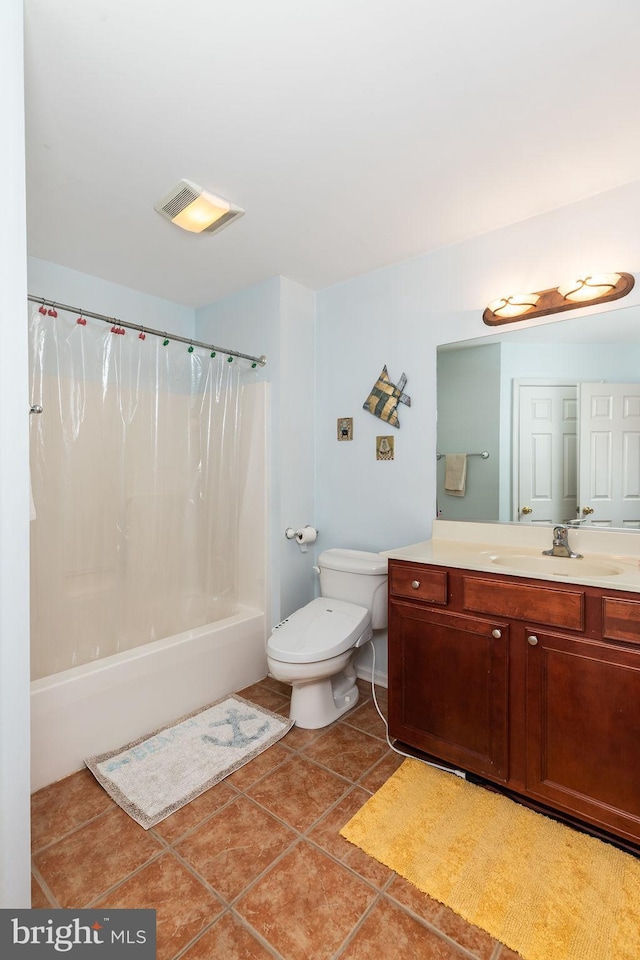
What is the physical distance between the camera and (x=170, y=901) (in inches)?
49.8

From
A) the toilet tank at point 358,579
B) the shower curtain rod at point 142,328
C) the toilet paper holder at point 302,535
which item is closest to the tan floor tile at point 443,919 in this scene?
the toilet tank at point 358,579

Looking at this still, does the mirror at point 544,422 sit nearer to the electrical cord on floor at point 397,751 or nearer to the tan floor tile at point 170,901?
the electrical cord on floor at point 397,751

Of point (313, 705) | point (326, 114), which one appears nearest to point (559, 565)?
point (313, 705)

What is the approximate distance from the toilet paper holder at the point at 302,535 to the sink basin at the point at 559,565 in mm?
1165

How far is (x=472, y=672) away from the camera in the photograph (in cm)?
168

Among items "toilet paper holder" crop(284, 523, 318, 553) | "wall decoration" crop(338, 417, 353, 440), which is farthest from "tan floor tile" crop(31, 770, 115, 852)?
"wall decoration" crop(338, 417, 353, 440)

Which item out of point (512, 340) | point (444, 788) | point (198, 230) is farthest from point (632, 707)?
point (198, 230)

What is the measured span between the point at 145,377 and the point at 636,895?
2670 mm

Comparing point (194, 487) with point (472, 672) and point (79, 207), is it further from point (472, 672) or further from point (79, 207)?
point (472, 672)

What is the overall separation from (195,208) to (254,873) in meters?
2.42

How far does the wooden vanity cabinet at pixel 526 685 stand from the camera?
4.55 ft

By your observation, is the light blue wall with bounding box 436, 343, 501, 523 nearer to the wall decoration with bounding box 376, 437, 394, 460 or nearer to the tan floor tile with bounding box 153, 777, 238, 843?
the wall decoration with bounding box 376, 437, 394, 460

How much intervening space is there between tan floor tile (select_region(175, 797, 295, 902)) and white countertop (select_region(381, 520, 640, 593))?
3.48 feet

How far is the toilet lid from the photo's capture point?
1963mm
